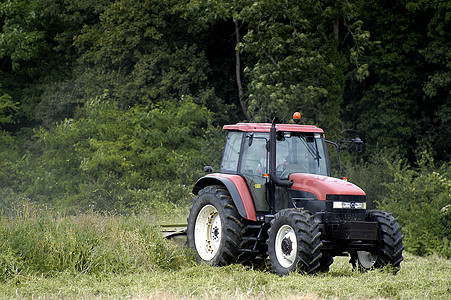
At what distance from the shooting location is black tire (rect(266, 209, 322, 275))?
28.8 feet

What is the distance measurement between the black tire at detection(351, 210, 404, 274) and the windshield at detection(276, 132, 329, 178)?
1158mm

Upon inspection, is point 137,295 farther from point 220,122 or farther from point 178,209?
point 220,122

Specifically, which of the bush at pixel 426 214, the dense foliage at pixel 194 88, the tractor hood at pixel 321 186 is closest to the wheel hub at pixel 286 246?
the tractor hood at pixel 321 186

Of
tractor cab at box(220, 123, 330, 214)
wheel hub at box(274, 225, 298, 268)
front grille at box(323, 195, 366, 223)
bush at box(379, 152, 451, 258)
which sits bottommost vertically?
bush at box(379, 152, 451, 258)

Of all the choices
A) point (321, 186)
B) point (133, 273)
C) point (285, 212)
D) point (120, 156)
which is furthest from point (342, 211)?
point (120, 156)

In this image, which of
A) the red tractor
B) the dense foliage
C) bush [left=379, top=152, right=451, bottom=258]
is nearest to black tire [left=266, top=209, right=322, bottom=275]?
the red tractor

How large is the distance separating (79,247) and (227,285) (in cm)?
248

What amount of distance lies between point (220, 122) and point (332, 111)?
16.6 feet

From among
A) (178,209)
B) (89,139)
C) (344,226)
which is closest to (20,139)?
(89,139)

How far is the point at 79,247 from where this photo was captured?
31.2 feet

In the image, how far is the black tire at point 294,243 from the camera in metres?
8.77

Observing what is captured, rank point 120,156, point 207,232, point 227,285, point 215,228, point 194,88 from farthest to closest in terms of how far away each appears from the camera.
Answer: point 194,88 → point 120,156 → point 207,232 → point 215,228 → point 227,285

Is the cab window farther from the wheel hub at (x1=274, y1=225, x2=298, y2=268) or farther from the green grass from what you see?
the wheel hub at (x1=274, y1=225, x2=298, y2=268)

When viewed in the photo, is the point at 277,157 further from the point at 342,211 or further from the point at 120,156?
the point at 120,156
